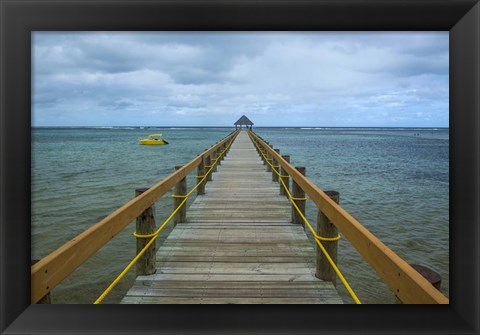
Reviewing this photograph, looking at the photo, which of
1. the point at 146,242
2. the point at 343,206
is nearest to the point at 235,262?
the point at 146,242

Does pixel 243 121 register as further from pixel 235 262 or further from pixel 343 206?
pixel 235 262

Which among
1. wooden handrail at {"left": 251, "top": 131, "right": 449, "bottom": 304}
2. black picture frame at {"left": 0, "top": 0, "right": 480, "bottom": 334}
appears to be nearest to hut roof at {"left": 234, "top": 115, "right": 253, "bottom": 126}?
wooden handrail at {"left": 251, "top": 131, "right": 449, "bottom": 304}

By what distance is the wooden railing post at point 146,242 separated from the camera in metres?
3.74

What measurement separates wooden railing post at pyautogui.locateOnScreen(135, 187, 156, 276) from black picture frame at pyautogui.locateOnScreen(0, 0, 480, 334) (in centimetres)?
192

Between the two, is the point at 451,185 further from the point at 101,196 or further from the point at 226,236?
the point at 101,196

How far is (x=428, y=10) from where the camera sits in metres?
1.69

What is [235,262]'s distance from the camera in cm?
432

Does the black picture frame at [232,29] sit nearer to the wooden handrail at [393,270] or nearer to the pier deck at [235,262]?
the wooden handrail at [393,270]

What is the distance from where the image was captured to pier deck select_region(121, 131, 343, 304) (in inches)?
137

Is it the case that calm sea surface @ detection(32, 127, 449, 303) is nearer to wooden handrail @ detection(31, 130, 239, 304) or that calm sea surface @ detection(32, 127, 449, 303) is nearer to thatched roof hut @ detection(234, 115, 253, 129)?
wooden handrail @ detection(31, 130, 239, 304)

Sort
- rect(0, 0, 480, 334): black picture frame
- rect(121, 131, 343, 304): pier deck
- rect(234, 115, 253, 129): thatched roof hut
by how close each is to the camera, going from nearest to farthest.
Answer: rect(0, 0, 480, 334): black picture frame, rect(121, 131, 343, 304): pier deck, rect(234, 115, 253, 129): thatched roof hut

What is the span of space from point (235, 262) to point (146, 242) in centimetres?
114
